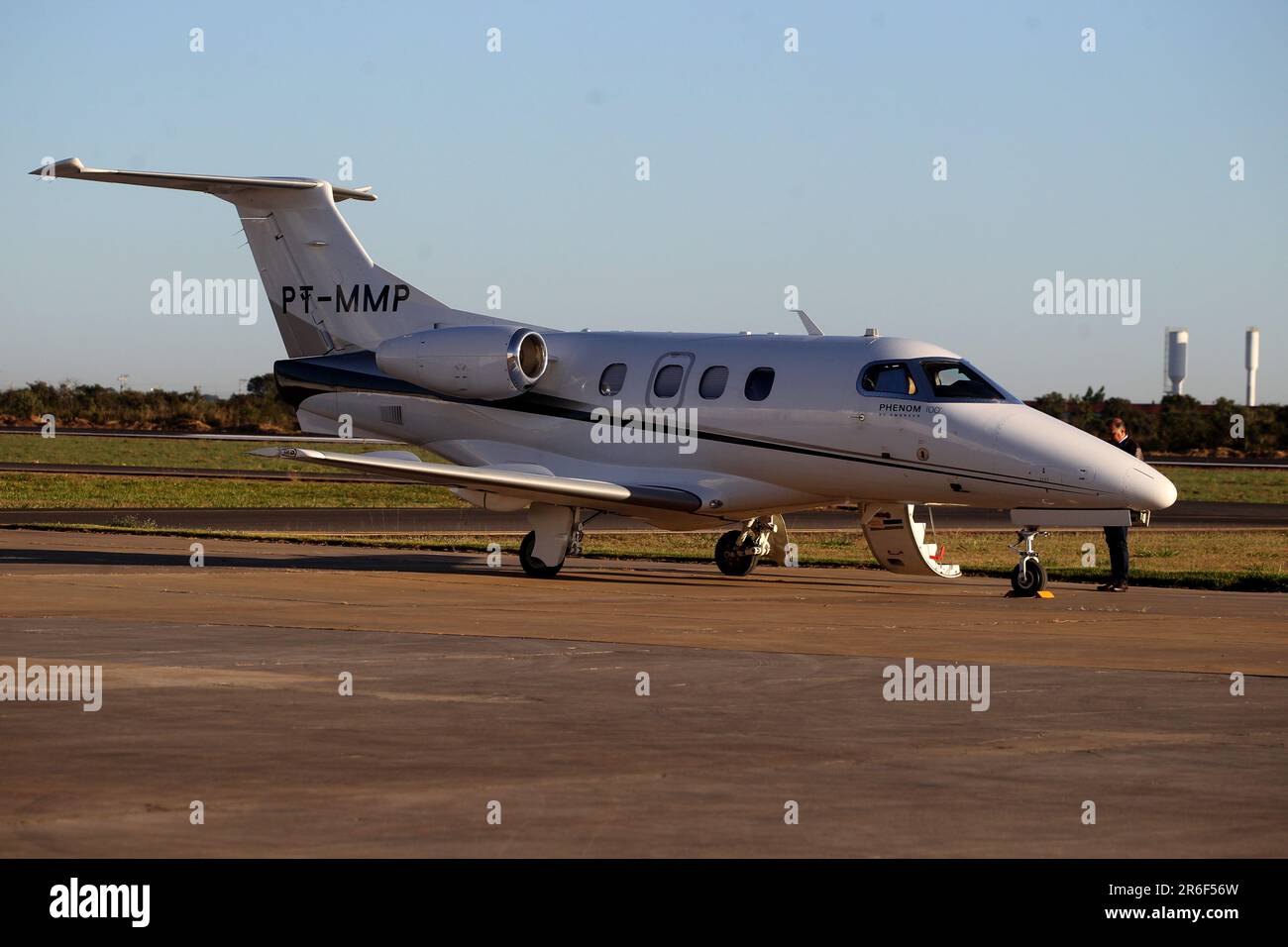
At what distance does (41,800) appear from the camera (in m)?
7.64

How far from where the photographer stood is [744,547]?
23.1m

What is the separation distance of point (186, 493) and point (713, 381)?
22495 mm

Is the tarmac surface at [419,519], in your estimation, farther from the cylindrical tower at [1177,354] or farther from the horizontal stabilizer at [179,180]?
the cylindrical tower at [1177,354]

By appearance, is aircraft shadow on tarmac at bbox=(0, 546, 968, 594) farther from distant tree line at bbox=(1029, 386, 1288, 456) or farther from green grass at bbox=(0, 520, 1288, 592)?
distant tree line at bbox=(1029, 386, 1288, 456)

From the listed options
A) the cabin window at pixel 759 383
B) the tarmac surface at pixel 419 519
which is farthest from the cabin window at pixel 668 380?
A: the tarmac surface at pixel 419 519

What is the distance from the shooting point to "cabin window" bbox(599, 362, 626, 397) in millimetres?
23109

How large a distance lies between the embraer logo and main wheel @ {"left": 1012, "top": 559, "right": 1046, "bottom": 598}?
10436 millimetres

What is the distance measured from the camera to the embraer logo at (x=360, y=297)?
83.4 ft

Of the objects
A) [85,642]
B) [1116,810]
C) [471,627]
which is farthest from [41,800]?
[471,627]

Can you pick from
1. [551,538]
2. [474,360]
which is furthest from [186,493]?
[551,538]

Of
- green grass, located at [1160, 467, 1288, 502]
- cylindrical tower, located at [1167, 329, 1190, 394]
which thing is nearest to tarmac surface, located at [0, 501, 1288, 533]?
green grass, located at [1160, 467, 1288, 502]

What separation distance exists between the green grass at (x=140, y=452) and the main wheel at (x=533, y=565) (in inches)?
1156

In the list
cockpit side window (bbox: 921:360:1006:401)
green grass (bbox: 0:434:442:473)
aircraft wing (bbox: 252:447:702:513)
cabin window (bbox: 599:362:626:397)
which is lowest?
aircraft wing (bbox: 252:447:702:513)

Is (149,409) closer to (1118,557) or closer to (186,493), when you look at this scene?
(186,493)
